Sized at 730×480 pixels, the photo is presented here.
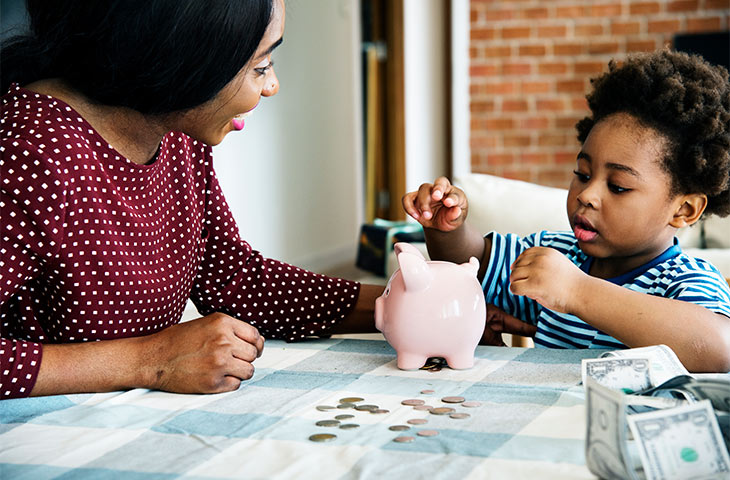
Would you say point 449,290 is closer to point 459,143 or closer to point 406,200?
point 406,200

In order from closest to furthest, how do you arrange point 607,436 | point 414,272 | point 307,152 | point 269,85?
point 607,436
point 414,272
point 269,85
point 307,152

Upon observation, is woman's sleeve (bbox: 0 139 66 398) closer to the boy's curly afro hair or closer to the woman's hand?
the woman's hand

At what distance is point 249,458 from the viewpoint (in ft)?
2.18

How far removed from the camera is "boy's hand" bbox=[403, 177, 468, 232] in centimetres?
118

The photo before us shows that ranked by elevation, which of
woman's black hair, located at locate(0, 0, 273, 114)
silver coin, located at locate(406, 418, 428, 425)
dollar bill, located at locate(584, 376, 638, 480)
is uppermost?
woman's black hair, located at locate(0, 0, 273, 114)

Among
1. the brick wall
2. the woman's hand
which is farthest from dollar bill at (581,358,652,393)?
the brick wall

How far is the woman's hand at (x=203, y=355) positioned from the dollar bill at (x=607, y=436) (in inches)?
16.2

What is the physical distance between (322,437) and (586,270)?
73 cm

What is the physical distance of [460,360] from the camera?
965mm

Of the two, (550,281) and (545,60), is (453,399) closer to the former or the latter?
(550,281)

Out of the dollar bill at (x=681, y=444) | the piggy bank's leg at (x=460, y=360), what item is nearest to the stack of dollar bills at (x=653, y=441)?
the dollar bill at (x=681, y=444)

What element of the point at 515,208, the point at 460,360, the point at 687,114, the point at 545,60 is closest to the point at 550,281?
the point at 460,360

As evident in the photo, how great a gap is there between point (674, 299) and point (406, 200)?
1.31 ft

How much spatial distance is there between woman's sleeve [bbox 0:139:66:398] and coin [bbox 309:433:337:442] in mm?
337
